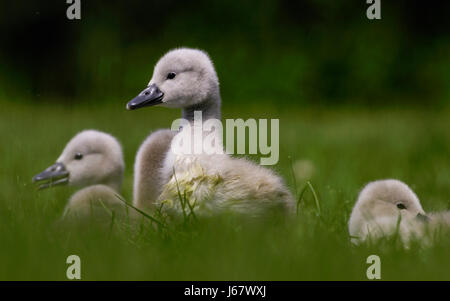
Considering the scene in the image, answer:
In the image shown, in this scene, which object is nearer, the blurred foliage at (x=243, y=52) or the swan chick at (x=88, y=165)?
the swan chick at (x=88, y=165)

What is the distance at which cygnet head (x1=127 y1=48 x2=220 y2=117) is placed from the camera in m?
2.71

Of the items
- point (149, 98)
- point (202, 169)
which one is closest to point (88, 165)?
point (149, 98)

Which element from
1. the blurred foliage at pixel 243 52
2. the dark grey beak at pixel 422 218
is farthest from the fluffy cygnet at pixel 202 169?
the blurred foliage at pixel 243 52

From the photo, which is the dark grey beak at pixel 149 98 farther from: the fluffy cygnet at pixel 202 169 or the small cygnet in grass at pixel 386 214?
the small cygnet in grass at pixel 386 214

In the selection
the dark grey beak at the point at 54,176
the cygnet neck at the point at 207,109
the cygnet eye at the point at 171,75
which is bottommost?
the dark grey beak at the point at 54,176

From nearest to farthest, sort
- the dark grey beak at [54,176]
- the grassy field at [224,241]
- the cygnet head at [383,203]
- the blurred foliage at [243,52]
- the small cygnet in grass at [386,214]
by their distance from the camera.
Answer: the grassy field at [224,241], the small cygnet in grass at [386,214], the cygnet head at [383,203], the dark grey beak at [54,176], the blurred foliage at [243,52]

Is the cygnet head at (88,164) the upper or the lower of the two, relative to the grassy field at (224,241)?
upper

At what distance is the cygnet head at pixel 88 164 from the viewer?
329 centimetres

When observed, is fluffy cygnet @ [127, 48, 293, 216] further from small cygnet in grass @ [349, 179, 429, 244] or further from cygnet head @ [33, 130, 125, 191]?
cygnet head @ [33, 130, 125, 191]

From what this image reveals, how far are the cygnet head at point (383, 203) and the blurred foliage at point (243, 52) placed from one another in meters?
4.68

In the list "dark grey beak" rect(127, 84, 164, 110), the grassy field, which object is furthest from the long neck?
the grassy field

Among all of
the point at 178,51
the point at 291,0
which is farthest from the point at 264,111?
the point at 178,51

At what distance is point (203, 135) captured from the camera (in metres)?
2.59

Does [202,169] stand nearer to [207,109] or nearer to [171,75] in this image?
[207,109]
